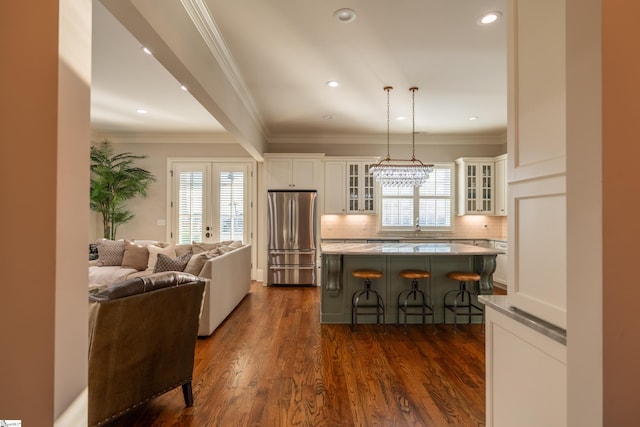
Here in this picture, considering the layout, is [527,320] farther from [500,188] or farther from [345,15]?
[500,188]

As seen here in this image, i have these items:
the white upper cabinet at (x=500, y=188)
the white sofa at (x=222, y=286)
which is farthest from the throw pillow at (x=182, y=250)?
the white upper cabinet at (x=500, y=188)

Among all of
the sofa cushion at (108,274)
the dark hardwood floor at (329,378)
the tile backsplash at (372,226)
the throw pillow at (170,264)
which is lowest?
the dark hardwood floor at (329,378)

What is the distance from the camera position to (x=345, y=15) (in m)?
2.62

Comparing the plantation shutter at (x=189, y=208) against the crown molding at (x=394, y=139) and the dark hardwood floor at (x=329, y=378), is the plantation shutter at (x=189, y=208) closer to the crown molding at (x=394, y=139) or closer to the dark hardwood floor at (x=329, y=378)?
the crown molding at (x=394, y=139)

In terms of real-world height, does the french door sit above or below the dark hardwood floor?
above

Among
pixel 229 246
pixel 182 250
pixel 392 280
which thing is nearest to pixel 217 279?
pixel 229 246

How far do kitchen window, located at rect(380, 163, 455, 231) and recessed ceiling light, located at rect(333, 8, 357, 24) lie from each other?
412cm

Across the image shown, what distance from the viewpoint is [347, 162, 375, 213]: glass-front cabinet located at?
6.47 metres

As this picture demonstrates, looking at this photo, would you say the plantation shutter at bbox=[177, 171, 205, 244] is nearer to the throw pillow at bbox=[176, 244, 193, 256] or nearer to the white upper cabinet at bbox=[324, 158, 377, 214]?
the throw pillow at bbox=[176, 244, 193, 256]

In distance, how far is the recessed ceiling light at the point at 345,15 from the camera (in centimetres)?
257

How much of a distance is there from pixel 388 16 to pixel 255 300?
4.19 m

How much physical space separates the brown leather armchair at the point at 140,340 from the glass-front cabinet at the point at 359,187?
4512 mm
